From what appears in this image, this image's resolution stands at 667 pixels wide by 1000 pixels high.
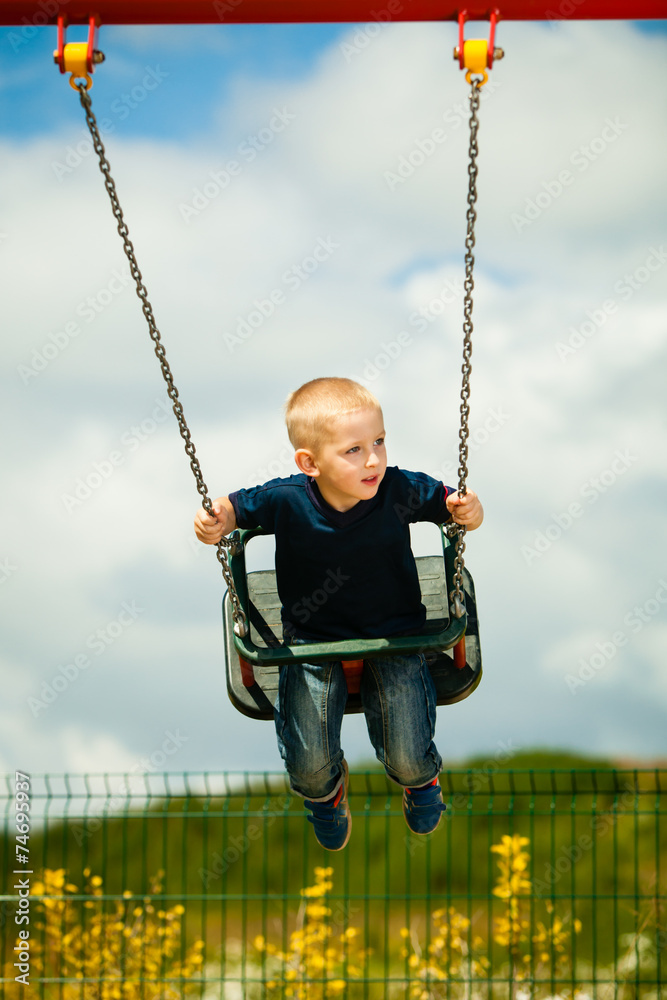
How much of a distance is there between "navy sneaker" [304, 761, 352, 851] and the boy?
0.29ft

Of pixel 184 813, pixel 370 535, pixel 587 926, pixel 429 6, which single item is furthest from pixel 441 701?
pixel 587 926

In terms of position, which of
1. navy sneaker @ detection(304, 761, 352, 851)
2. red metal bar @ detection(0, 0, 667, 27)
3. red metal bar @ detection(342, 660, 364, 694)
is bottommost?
navy sneaker @ detection(304, 761, 352, 851)

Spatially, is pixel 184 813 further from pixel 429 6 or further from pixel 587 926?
pixel 587 926

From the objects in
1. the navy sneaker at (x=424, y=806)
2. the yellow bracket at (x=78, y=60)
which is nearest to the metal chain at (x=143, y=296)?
the yellow bracket at (x=78, y=60)

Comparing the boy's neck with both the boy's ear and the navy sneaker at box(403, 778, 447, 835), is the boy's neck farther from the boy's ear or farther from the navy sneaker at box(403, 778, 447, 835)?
the navy sneaker at box(403, 778, 447, 835)

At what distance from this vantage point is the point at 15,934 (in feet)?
26.5

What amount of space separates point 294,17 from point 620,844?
33.8 ft

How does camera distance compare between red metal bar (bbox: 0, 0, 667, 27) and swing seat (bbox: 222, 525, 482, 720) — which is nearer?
swing seat (bbox: 222, 525, 482, 720)

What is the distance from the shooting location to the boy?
2.92 m

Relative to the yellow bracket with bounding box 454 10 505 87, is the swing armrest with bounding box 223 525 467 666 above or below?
below

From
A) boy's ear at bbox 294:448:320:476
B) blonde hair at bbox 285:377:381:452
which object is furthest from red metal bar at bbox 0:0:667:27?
boy's ear at bbox 294:448:320:476

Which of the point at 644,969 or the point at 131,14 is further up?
the point at 131,14

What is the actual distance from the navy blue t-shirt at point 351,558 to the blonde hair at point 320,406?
194mm

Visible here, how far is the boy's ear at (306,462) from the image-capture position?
2.87m
